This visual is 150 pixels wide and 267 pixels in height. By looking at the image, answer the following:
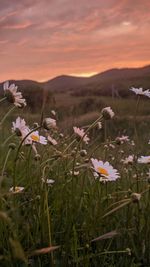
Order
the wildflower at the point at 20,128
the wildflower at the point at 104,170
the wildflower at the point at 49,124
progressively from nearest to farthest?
the wildflower at the point at 49,124 → the wildflower at the point at 20,128 → the wildflower at the point at 104,170

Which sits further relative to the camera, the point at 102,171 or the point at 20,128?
the point at 102,171

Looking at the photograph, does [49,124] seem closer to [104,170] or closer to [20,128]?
[20,128]

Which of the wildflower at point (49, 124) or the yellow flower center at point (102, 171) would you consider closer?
the wildflower at point (49, 124)

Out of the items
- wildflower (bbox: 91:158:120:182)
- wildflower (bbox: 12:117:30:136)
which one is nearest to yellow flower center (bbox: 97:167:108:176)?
wildflower (bbox: 91:158:120:182)

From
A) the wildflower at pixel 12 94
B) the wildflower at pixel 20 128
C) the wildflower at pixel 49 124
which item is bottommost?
the wildflower at pixel 20 128

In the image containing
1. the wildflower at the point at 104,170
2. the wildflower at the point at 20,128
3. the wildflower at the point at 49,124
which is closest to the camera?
the wildflower at the point at 49,124

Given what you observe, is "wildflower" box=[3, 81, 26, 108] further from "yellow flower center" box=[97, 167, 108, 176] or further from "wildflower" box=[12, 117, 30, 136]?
"yellow flower center" box=[97, 167, 108, 176]

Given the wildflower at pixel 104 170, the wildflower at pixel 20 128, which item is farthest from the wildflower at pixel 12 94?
the wildflower at pixel 104 170

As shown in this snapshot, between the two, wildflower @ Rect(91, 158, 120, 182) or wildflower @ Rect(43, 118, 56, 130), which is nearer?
wildflower @ Rect(43, 118, 56, 130)

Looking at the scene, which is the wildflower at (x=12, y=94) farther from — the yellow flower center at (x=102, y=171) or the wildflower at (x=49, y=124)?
the yellow flower center at (x=102, y=171)

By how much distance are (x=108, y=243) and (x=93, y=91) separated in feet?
75.7

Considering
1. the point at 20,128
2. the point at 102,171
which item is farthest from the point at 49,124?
the point at 102,171

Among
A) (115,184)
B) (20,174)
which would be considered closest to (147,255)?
(115,184)

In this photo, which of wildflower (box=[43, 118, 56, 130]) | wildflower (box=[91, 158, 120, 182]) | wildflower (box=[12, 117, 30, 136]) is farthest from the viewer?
wildflower (box=[91, 158, 120, 182])
